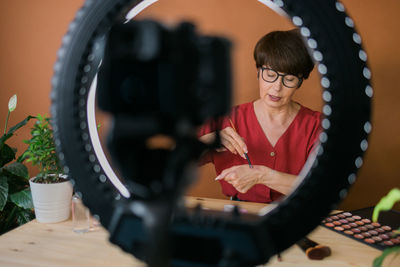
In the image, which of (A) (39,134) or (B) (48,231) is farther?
(A) (39,134)

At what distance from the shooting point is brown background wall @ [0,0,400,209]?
5.30ft

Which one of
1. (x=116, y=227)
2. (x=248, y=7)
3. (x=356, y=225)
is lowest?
(x=356, y=225)

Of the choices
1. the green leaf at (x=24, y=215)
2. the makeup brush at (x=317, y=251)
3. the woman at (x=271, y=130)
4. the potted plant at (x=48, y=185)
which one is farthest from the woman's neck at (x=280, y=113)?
the green leaf at (x=24, y=215)

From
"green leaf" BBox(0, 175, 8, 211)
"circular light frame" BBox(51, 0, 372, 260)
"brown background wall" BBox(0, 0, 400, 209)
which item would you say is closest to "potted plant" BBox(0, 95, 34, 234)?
"green leaf" BBox(0, 175, 8, 211)

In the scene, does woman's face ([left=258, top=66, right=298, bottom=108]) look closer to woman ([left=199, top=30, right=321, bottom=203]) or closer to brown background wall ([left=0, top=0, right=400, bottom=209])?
woman ([left=199, top=30, right=321, bottom=203])

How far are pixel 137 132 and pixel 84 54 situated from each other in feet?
0.61

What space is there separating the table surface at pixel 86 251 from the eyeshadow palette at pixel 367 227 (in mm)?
18

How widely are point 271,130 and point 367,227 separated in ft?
2.01

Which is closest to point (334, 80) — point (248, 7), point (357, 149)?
point (357, 149)

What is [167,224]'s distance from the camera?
276mm

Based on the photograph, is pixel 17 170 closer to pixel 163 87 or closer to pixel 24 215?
pixel 24 215

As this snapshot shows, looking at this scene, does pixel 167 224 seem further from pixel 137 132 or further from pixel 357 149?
pixel 357 149

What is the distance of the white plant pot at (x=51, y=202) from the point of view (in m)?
1.00

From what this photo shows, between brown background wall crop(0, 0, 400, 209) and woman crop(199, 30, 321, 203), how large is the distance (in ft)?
0.85
